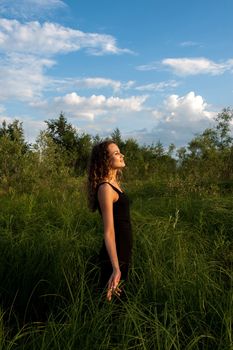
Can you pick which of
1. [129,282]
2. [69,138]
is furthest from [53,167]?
[69,138]

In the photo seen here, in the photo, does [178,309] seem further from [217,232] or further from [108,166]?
[217,232]

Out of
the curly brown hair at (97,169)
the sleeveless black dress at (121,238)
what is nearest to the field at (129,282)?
the sleeveless black dress at (121,238)

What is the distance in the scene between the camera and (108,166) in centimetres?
351

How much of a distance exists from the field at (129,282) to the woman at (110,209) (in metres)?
0.19

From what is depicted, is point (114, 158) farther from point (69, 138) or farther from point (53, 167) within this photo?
point (69, 138)

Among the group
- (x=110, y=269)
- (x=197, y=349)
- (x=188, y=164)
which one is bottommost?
(x=197, y=349)

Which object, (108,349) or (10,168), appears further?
(10,168)

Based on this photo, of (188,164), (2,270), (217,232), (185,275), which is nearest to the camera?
(185,275)

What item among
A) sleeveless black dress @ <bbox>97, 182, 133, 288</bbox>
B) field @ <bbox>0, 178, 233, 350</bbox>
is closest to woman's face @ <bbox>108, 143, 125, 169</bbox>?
sleeveless black dress @ <bbox>97, 182, 133, 288</bbox>

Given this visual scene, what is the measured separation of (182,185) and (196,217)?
168cm

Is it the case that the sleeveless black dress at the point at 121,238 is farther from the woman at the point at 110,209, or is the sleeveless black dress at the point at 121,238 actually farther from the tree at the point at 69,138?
the tree at the point at 69,138

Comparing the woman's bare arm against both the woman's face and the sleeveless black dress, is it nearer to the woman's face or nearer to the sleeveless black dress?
the sleeveless black dress

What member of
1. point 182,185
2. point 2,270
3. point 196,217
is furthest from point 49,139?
point 2,270

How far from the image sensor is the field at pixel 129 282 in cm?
291
